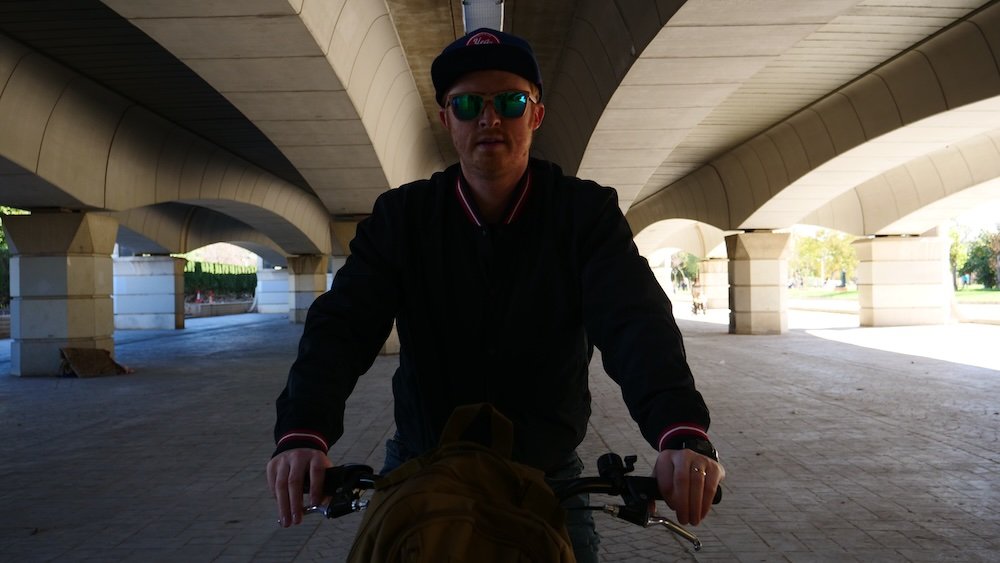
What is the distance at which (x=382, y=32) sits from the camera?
1102 cm

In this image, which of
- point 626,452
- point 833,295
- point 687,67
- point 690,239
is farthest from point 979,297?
point 626,452

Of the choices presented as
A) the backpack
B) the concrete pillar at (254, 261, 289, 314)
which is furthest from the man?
the concrete pillar at (254, 261, 289, 314)

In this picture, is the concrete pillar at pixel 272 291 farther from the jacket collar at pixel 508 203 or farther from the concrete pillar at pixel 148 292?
the jacket collar at pixel 508 203

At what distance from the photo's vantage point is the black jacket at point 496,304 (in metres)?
2.25

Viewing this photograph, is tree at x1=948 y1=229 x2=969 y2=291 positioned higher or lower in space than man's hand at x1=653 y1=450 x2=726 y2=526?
higher

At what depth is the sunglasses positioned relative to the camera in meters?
2.27

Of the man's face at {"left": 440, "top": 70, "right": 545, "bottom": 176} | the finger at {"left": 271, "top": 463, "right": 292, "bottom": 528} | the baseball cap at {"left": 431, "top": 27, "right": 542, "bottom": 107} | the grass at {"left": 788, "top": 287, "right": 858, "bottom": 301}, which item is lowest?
the grass at {"left": 788, "top": 287, "right": 858, "bottom": 301}

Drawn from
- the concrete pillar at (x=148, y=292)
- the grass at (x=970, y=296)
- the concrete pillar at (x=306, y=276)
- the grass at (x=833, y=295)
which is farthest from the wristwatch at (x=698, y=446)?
the grass at (x=833, y=295)

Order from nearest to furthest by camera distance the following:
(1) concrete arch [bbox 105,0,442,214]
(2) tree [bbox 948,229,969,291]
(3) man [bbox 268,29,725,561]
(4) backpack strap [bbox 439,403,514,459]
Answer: (4) backpack strap [bbox 439,403,514,459] → (3) man [bbox 268,29,725,561] → (1) concrete arch [bbox 105,0,442,214] → (2) tree [bbox 948,229,969,291]

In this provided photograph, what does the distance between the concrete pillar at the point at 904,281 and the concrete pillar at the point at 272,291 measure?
3775 cm

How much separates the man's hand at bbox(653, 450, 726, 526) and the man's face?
1.01m

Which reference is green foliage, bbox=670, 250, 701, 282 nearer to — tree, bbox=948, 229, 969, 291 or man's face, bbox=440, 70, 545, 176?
tree, bbox=948, 229, 969, 291

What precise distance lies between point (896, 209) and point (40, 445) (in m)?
23.3

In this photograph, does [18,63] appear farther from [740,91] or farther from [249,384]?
[740,91]
